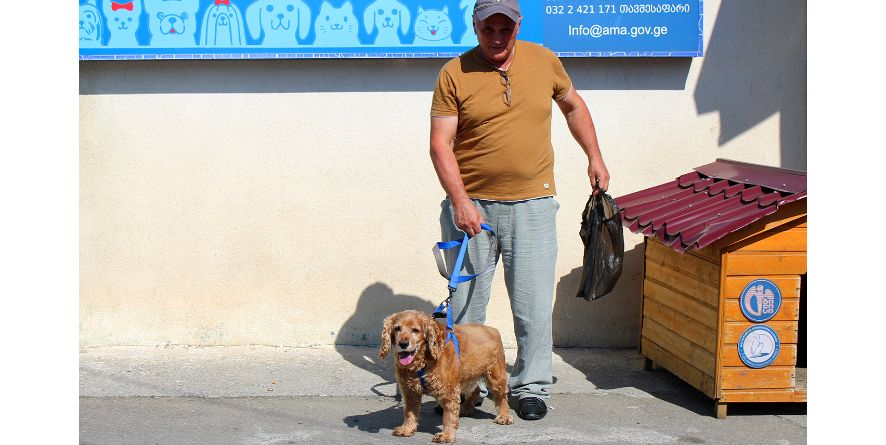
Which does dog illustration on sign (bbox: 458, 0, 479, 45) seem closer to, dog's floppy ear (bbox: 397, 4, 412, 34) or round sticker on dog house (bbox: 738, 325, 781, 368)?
dog's floppy ear (bbox: 397, 4, 412, 34)

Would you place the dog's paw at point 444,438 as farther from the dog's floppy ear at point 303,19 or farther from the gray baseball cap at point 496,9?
the dog's floppy ear at point 303,19

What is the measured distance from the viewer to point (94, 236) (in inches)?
269

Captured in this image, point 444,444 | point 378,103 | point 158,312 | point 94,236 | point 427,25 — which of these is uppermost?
point 427,25

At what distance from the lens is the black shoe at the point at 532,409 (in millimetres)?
5531

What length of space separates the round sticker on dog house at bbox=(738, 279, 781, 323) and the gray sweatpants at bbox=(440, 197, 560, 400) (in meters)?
0.99

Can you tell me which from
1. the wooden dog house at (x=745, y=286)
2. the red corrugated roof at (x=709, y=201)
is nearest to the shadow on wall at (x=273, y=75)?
the red corrugated roof at (x=709, y=201)

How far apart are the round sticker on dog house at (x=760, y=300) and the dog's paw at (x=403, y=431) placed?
1781 mm

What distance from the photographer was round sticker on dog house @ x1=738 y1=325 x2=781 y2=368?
5441 mm

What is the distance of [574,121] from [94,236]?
127 inches

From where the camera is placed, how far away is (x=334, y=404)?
5.82 metres

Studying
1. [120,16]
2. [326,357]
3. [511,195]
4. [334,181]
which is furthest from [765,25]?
[120,16]

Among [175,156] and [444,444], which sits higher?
[175,156]

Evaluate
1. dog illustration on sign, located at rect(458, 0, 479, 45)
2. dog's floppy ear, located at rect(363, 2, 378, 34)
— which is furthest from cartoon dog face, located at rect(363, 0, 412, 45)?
dog illustration on sign, located at rect(458, 0, 479, 45)

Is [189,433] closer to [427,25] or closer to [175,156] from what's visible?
[175,156]
